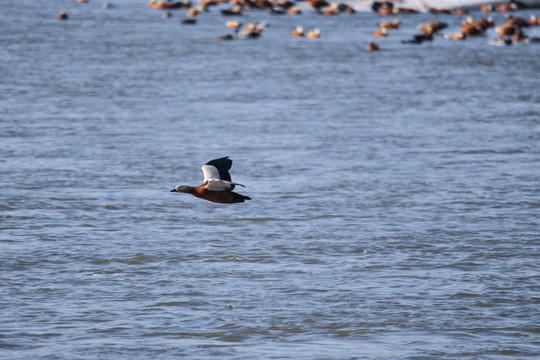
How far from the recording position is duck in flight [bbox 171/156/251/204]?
32.3 ft

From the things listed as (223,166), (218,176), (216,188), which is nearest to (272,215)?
(223,166)

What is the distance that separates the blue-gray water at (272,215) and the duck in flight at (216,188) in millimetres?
665

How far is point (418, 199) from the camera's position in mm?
12555

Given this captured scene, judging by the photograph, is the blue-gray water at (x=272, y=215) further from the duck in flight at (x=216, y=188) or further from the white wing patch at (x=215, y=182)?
the white wing patch at (x=215, y=182)

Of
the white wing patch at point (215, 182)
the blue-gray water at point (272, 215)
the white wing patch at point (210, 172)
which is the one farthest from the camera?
the white wing patch at point (210, 172)

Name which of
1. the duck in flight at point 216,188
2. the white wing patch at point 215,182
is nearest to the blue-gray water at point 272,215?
the duck in flight at point 216,188

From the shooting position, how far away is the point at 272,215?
11898mm

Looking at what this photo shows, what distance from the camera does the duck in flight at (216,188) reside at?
→ 986 cm

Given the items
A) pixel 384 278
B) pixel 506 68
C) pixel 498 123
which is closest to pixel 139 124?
pixel 498 123

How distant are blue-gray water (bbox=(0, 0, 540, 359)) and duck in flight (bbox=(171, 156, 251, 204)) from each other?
2.18 ft

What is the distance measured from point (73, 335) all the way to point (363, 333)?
7.93ft

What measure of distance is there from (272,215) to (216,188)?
210 cm

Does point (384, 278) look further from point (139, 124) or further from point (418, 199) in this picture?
point (139, 124)

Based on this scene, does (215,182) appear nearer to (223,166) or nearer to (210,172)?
(210,172)
